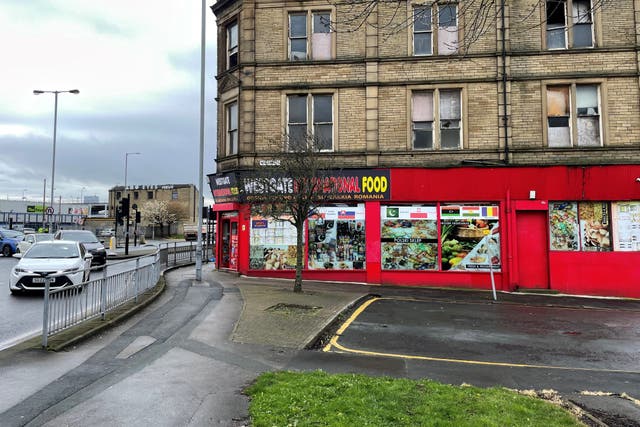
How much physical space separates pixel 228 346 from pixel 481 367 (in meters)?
3.88

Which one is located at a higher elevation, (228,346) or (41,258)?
(41,258)

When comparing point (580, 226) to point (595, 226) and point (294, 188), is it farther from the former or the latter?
point (294, 188)

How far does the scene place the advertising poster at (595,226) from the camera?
14.6 metres

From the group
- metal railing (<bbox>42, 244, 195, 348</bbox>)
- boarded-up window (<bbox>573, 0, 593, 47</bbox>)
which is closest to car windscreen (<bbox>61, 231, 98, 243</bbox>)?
metal railing (<bbox>42, 244, 195, 348</bbox>)

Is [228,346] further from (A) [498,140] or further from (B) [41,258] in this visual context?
(A) [498,140]

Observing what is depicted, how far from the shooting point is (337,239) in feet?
51.7

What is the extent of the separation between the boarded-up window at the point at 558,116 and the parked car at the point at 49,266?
1557cm

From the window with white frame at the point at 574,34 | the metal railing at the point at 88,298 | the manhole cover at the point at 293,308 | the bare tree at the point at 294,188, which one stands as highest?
the window with white frame at the point at 574,34

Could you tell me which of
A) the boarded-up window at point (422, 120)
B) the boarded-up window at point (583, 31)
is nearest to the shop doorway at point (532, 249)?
the boarded-up window at point (422, 120)

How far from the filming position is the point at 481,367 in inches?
245

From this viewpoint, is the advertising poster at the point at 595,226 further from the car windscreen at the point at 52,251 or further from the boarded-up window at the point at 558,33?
the car windscreen at the point at 52,251

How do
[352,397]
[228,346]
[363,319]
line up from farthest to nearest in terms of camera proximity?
1. [363,319]
2. [228,346]
3. [352,397]

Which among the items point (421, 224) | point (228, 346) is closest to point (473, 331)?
point (228, 346)

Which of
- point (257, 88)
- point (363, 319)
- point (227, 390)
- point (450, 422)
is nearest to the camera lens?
point (450, 422)
